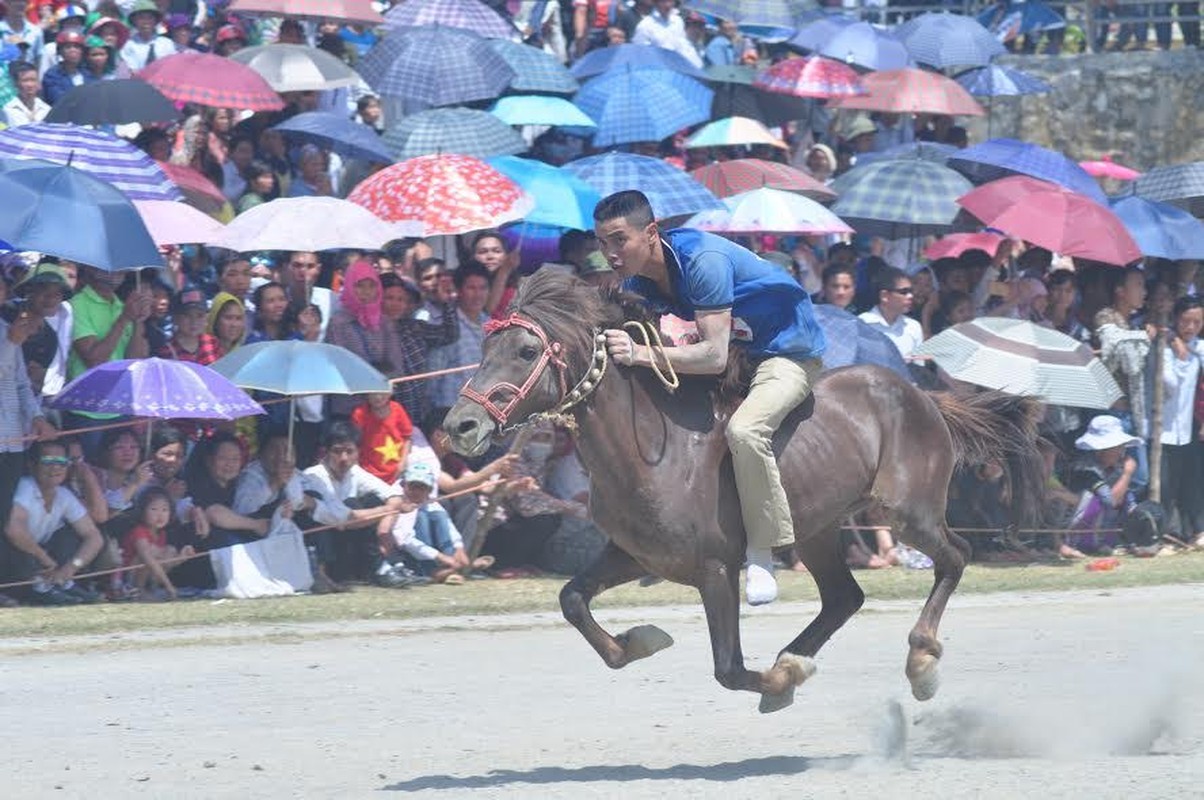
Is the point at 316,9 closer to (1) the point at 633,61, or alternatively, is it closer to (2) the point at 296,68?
(2) the point at 296,68

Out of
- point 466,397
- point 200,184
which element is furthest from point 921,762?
point 200,184

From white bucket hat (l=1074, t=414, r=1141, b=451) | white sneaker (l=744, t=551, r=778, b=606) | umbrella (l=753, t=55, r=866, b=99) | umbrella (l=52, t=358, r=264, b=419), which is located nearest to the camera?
white sneaker (l=744, t=551, r=778, b=606)

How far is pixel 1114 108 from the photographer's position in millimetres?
23859

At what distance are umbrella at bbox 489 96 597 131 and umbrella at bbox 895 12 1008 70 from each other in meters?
4.99

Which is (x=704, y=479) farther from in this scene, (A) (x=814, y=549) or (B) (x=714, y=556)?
(A) (x=814, y=549)

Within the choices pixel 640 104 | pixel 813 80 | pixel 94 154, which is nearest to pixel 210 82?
pixel 94 154

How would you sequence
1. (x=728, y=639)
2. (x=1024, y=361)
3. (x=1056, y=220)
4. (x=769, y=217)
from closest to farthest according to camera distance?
(x=728, y=639) → (x=1024, y=361) → (x=769, y=217) → (x=1056, y=220)

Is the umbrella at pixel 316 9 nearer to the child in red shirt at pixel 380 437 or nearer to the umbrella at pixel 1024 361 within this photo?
the child in red shirt at pixel 380 437

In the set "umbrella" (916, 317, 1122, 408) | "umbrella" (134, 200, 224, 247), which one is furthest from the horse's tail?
"umbrella" (134, 200, 224, 247)

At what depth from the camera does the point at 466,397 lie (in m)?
8.15

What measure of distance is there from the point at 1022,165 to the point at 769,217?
2.65 meters

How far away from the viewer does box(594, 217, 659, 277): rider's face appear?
28.2 feet

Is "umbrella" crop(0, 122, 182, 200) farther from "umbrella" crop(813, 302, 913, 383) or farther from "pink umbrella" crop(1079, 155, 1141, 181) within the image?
"pink umbrella" crop(1079, 155, 1141, 181)

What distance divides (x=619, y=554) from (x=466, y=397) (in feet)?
4.48
